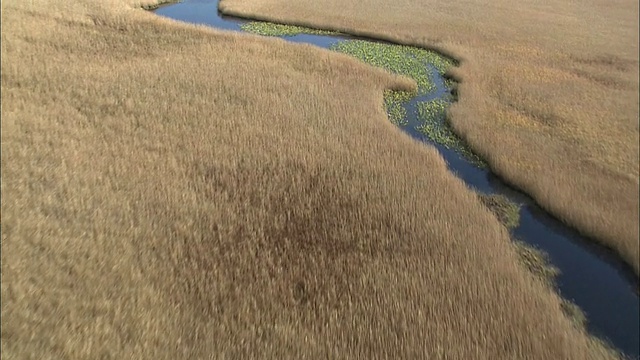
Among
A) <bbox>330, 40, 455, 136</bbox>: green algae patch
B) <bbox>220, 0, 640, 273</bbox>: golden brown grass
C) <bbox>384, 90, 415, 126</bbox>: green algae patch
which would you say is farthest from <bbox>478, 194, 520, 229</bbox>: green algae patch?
<bbox>330, 40, 455, 136</bbox>: green algae patch

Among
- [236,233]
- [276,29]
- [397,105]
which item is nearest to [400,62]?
[397,105]

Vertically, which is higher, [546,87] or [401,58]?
[546,87]

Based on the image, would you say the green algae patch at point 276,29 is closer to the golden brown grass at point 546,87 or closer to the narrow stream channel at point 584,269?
the golden brown grass at point 546,87

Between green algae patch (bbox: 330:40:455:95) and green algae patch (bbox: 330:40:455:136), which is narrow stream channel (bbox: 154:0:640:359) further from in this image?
green algae patch (bbox: 330:40:455:95)

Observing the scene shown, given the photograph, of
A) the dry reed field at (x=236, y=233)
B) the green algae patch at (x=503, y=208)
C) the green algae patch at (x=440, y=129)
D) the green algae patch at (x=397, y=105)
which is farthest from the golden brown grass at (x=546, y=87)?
the dry reed field at (x=236, y=233)

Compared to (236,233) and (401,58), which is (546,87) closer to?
(401,58)

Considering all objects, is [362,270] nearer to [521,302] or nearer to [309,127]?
[521,302]
